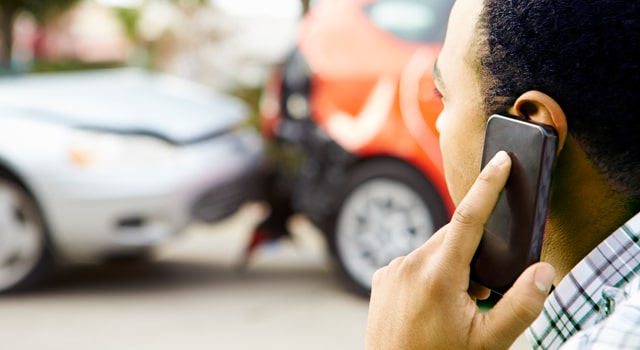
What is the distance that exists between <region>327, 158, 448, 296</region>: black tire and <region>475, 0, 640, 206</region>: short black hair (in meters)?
3.46

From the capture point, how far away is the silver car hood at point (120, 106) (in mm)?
5000

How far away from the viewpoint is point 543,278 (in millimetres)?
921

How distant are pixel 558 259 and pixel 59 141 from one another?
4124 mm

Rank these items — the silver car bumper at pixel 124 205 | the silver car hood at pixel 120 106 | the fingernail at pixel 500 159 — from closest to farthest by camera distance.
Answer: the fingernail at pixel 500 159 → the silver car bumper at pixel 124 205 → the silver car hood at pixel 120 106

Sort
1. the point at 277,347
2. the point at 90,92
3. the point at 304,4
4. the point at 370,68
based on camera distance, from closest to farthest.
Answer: the point at 277,347
the point at 370,68
the point at 90,92
the point at 304,4

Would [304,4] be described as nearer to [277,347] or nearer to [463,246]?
[277,347]

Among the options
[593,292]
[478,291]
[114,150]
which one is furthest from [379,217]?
[593,292]

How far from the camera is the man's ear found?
1016 mm

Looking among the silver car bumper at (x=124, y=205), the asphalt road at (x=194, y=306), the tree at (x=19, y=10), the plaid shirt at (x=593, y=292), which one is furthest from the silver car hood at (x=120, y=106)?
the tree at (x=19, y=10)

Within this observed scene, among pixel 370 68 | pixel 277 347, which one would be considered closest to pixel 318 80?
pixel 370 68

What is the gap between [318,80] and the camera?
4855 millimetres

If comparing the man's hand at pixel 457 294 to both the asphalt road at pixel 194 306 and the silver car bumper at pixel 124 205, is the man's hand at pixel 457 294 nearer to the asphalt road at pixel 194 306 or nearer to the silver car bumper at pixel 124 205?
the asphalt road at pixel 194 306

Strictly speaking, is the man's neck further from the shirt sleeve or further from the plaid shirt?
the shirt sleeve

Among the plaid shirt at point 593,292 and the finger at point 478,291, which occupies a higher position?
the plaid shirt at point 593,292
